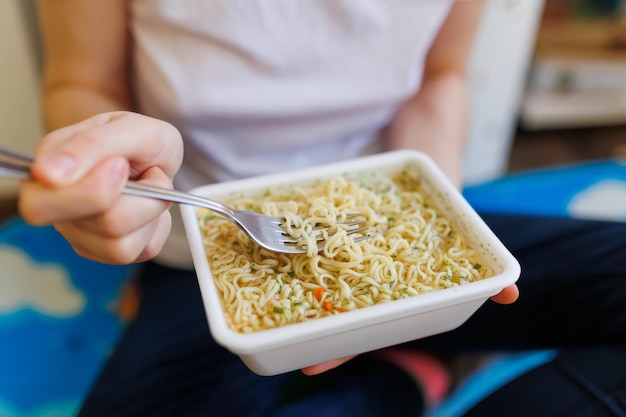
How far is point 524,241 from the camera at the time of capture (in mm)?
772

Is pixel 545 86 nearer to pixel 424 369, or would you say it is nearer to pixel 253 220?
pixel 424 369

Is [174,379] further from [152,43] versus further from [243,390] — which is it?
[152,43]

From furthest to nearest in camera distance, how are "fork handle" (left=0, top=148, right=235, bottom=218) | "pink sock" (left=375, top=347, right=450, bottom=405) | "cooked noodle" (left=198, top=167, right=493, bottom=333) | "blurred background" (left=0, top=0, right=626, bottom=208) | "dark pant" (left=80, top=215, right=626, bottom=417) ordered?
"blurred background" (left=0, top=0, right=626, bottom=208) → "pink sock" (left=375, top=347, right=450, bottom=405) → "dark pant" (left=80, top=215, right=626, bottom=417) → "cooked noodle" (left=198, top=167, right=493, bottom=333) → "fork handle" (left=0, top=148, right=235, bottom=218)

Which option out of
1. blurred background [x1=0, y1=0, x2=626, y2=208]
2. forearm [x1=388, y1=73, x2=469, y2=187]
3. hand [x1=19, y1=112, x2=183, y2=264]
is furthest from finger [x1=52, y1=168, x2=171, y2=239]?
blurred background [x1=0, y1=0, x2=626, y2=208]

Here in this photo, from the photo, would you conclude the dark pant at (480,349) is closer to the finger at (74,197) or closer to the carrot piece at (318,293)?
the carrot piece at (318,293)

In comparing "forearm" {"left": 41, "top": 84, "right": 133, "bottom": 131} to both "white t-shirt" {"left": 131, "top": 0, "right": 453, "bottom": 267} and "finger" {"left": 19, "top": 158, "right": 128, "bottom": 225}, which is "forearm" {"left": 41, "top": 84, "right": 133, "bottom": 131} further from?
"finger" {"left": 19, "top": 158, "right": 128, "bottom": 225}

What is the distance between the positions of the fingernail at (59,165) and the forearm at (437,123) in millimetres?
555

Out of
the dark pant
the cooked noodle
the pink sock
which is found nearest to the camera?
the cooked noodle

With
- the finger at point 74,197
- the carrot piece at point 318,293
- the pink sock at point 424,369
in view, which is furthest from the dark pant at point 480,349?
the finger at point 74,197

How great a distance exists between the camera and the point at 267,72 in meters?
0.72

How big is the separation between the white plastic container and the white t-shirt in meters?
0.17

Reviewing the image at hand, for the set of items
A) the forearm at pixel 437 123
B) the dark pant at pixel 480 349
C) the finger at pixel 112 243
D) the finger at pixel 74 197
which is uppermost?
the finger at pixel 74 197

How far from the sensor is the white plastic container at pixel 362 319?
0.45 meters

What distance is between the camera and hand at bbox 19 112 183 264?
0.38 m
